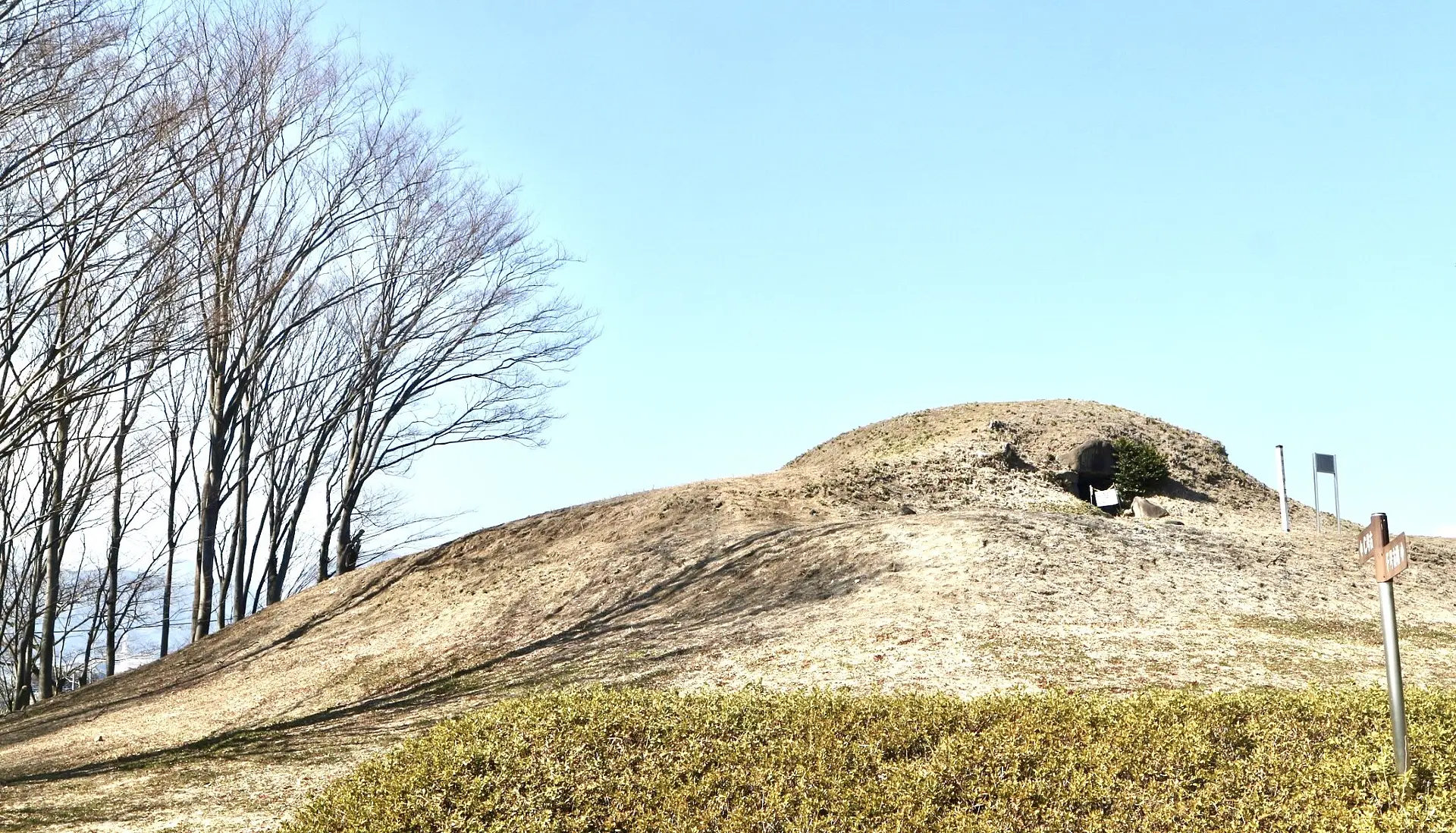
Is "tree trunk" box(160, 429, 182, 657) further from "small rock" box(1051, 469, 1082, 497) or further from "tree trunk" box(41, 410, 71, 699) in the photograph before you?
"small rock" box(1051, 469, 1082, 497)

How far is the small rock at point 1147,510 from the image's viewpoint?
23.2m

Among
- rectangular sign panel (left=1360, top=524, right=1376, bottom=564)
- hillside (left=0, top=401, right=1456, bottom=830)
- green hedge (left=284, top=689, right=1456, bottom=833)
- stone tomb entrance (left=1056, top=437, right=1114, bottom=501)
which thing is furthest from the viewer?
stone tomb entrance (left=1056, top=437, right=1114, bottom=501)

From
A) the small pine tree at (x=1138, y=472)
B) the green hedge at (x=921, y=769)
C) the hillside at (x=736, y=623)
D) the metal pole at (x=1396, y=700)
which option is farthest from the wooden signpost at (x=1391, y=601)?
the small pine tree at (x=1138, y=472)

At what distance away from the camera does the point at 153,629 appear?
83.8ft

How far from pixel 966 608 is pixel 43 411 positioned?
11.7 meters

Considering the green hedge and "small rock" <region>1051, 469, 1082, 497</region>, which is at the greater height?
"small rock" <region>1051, 469, 1082, 497</region>

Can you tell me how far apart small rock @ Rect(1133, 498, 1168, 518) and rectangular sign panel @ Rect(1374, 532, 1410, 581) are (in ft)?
57.7

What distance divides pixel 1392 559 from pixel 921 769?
9.75 ft

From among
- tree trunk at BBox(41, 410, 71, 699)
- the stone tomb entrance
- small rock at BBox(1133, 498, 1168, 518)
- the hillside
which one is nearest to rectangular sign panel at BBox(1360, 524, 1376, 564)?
the hillside

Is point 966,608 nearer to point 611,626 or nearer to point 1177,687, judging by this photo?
point 1177,687

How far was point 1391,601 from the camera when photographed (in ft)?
21.2

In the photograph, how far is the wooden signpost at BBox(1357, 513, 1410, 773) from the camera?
6.08 m

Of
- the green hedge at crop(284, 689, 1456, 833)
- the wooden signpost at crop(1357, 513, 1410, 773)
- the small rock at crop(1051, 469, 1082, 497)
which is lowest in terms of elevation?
the green hedge at crop(284, 689, 1456, 833)

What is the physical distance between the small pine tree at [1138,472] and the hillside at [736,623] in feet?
4.77
